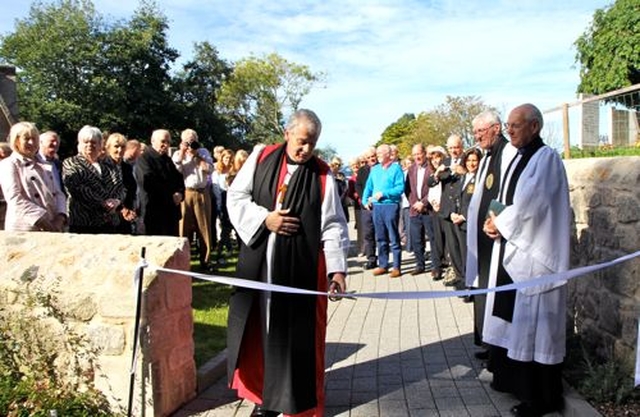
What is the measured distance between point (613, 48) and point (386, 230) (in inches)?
950

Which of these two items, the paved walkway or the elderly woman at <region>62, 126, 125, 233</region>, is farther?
the elderly woman at <region>62, 126, 125, 233</region>

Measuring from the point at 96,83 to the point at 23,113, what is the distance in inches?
201

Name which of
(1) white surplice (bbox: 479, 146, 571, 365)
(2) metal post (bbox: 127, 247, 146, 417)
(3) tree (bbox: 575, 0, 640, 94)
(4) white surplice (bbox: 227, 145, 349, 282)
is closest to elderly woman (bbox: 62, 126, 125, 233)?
(4) white surplice (bbox: 227, 145, 349, 282)

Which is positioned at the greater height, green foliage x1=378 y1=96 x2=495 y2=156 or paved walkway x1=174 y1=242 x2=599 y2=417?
green foliage x1=378 y1=96 x2=495 y2=156

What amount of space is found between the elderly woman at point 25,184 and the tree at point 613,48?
2823 cm

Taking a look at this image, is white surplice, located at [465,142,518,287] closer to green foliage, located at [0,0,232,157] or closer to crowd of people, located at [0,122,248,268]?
crowd of people, located at [0,122,248,268]

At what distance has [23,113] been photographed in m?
35.6

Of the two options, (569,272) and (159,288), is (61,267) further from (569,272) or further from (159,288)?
(569,272)

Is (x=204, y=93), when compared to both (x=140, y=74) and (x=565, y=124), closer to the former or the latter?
(x=140, y=74)

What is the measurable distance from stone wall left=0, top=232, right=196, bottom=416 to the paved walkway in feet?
1.36

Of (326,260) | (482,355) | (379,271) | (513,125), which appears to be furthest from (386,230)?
(326,260)

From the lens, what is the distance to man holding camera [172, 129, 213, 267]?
9.14m

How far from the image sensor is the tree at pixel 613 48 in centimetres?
2711

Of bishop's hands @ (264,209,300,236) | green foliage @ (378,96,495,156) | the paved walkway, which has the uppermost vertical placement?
green foliage @ (378,96,495,156)
